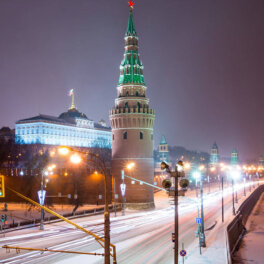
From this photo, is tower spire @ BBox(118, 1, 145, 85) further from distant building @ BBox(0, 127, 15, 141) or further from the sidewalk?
distant building @ BBox(0, 127, 15, 141)

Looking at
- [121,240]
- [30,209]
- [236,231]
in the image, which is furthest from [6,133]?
[121,240]

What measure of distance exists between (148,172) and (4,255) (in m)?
37.2

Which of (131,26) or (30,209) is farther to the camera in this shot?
(131,26)

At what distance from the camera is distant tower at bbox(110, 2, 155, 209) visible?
6284cm

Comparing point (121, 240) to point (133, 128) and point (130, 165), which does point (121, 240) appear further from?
point (133, 128)

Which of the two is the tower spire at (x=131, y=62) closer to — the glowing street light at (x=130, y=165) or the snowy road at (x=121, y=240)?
the glowing street light at (x=130, y=165)

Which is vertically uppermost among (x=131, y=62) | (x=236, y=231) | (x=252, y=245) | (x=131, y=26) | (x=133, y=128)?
(x=131, y=26)

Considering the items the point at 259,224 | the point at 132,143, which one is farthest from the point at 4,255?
the point at 259,224

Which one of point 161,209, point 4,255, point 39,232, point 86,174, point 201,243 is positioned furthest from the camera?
point 86,174

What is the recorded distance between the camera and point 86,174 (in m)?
70.2

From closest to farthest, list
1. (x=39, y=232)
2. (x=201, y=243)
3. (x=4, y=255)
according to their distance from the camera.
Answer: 1. (x=4, y=255)
2. (x=201, y=243)
3. (x=39, y=232)

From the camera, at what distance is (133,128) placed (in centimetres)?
6400

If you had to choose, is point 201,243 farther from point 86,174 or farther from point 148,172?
point 86,174

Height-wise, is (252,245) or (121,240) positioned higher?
(121,240)
